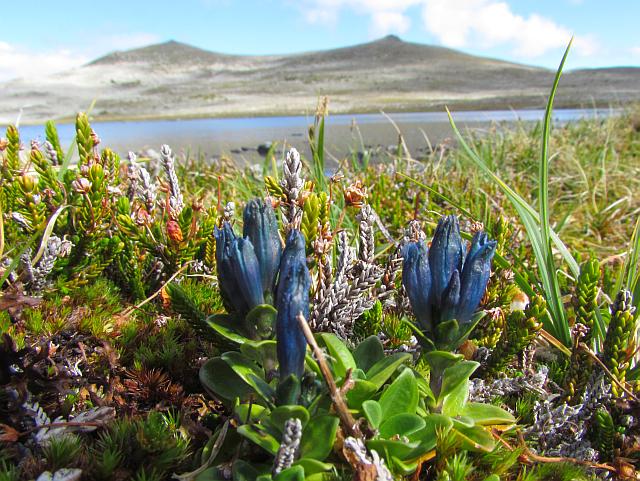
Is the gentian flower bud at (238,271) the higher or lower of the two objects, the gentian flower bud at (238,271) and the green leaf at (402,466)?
the higher

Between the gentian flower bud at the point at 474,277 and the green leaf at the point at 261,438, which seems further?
the gentian flower bud at the point at 474,277

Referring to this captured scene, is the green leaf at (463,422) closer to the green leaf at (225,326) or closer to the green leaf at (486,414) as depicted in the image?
the green leaf at (486,414)

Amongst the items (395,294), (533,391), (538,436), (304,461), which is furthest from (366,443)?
(395,294)

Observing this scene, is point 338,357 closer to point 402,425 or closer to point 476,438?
point 402,425

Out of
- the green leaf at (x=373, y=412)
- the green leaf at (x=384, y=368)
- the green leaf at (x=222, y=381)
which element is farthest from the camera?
the green leaf at (x=222, y=381)

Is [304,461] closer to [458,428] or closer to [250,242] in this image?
[458,428]

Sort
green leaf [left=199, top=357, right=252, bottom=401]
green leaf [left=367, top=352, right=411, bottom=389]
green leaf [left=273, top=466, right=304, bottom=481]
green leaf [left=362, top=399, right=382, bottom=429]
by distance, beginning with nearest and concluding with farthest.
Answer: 1. green leaf [left=273, top=466, right=304, bottom=481]
2. green leaf [left=362, top=399, right=382, bottom=429]
3. green leaf [left=367, top=352, right=411, bottom=389]
4. green leaf [left=199, top=357, right=252, bottom=401]

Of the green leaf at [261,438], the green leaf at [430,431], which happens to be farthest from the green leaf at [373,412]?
the green leaf at [261,438]

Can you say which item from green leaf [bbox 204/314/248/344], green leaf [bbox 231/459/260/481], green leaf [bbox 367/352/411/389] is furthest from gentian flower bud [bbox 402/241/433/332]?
green leaf [bbox 231/459/260/481]

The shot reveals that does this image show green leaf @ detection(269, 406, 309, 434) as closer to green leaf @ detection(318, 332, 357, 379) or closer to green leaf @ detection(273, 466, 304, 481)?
green leaf @ detection(273, 466, 304, 481)
